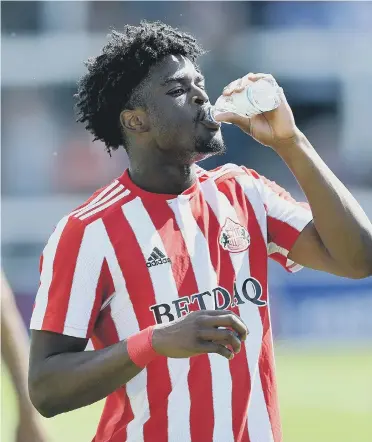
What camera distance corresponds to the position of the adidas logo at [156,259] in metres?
2.95

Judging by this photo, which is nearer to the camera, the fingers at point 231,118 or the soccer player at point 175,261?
the soccer player at point 175,261

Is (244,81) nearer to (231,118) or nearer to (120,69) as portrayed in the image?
(231,118)

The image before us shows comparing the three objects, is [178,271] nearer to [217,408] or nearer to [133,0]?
[217,408]

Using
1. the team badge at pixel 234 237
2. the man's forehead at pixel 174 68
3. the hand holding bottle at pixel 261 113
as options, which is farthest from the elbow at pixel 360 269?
the man's forehead at pixel 174 68

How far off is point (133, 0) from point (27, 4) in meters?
1.33

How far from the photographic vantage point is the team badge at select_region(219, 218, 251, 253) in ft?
9.95

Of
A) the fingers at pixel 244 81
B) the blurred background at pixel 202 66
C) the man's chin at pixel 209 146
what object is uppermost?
the blurred background at pixel 202 66

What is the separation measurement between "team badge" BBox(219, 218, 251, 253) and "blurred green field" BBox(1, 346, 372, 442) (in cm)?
294

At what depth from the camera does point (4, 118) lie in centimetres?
1167

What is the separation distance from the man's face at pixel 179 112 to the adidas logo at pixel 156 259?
340 millimetres

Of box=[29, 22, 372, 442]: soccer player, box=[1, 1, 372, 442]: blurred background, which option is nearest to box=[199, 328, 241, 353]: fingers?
box=[29, 22, 372, 442]: soccer player

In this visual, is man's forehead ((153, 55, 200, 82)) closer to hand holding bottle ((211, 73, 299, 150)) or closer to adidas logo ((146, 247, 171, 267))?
hand holding bottle ((211, 73, 299, 150))

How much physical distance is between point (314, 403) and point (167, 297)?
4.89m

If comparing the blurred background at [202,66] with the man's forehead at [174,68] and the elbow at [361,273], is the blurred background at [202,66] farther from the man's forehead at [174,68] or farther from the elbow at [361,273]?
the elbow at [361,273]
